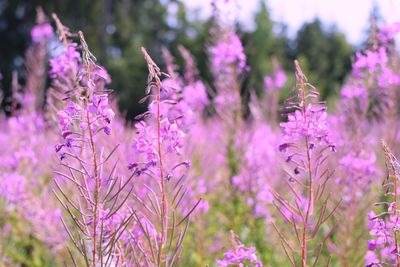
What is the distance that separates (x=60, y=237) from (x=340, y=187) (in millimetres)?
1963

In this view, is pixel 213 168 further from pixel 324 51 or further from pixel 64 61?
pixel 324 51

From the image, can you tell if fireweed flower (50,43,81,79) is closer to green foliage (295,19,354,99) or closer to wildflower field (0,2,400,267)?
wildflower field (0,2,400,267)

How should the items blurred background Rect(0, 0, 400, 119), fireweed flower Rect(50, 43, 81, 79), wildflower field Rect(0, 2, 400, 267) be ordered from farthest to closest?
blurred background Rect(0, 0, 400, 119), fireweed flower Rect(50, 43, 81, 79), wildflower field Rect(0, 2, 400, 267)

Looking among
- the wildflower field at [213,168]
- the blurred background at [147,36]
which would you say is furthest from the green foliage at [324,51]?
the wildflower field at [213,168]

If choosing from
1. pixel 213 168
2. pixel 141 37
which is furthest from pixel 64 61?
pixel 141 37

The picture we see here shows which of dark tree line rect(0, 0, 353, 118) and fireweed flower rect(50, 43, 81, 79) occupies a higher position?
dark tree line rect(0, 0, 353, 118)

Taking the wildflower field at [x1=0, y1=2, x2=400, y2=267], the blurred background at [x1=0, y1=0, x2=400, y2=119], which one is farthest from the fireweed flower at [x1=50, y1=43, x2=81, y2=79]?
the blurred background at [x1=0, y1=0, x2=400, y2=119]

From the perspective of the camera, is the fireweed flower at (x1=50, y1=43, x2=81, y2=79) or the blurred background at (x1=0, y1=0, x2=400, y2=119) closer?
the fireweed flower at (x1=50, y1=43, x2=81, y2=79)

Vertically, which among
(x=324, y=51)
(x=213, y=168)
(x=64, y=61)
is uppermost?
(x=324, y=51)

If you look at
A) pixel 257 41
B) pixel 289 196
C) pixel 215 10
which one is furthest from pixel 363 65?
pixel 257 41

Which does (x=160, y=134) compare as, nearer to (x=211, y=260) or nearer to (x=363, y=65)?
(x=363, y=65)

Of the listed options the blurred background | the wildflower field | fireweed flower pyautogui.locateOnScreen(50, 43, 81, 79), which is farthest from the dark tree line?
fireweed flower pyautogui.locateOnScreen(50, 43, 81, 79)

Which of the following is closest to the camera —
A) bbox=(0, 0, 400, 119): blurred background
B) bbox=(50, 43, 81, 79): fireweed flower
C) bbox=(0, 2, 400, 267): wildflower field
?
bbox=(0, 2, 400, 267): wildflower field

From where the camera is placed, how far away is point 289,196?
197 inches
